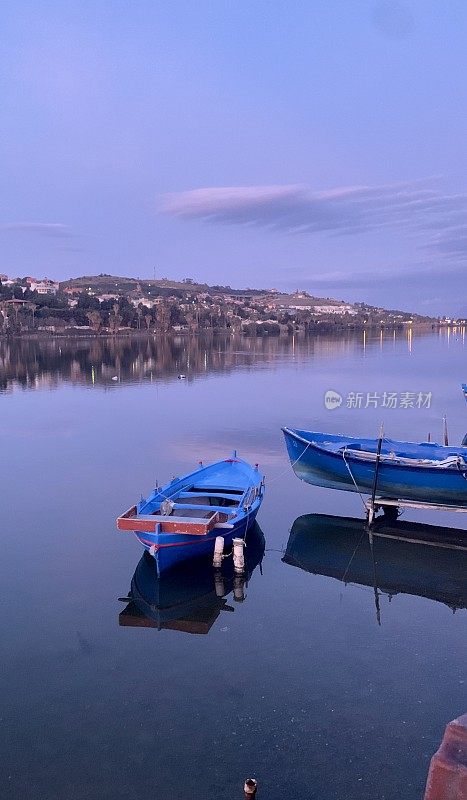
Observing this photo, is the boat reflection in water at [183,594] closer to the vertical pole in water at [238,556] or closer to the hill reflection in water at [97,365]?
the vertical pole in water at [238,556]

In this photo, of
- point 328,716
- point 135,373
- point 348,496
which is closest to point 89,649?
point 328,716

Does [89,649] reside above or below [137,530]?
below

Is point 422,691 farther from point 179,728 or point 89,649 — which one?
point 89,649

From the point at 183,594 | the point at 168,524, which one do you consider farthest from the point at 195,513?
the point at 183,594

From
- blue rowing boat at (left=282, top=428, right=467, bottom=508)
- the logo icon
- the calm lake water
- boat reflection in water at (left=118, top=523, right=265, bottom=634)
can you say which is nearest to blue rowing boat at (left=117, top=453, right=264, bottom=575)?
boat reflection in water at (left=118, top=523, right=265, bottom=634)

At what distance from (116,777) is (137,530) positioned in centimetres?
633

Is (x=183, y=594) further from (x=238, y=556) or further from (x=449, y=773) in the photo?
(x=449, y=773)

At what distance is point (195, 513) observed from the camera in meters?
16.1

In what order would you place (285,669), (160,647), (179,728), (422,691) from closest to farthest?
(179,728)
(422,691)
(285,669)
(160,647)

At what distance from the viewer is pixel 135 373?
216 ft

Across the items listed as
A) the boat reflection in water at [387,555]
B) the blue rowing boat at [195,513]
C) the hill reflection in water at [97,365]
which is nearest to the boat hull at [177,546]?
the blue rowing boat at [195,513]

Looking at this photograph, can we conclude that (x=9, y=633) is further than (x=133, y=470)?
No

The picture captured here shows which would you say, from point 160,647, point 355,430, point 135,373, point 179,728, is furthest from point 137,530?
point 135,373

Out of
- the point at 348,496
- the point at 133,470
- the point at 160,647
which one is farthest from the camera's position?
the point at 133,470
